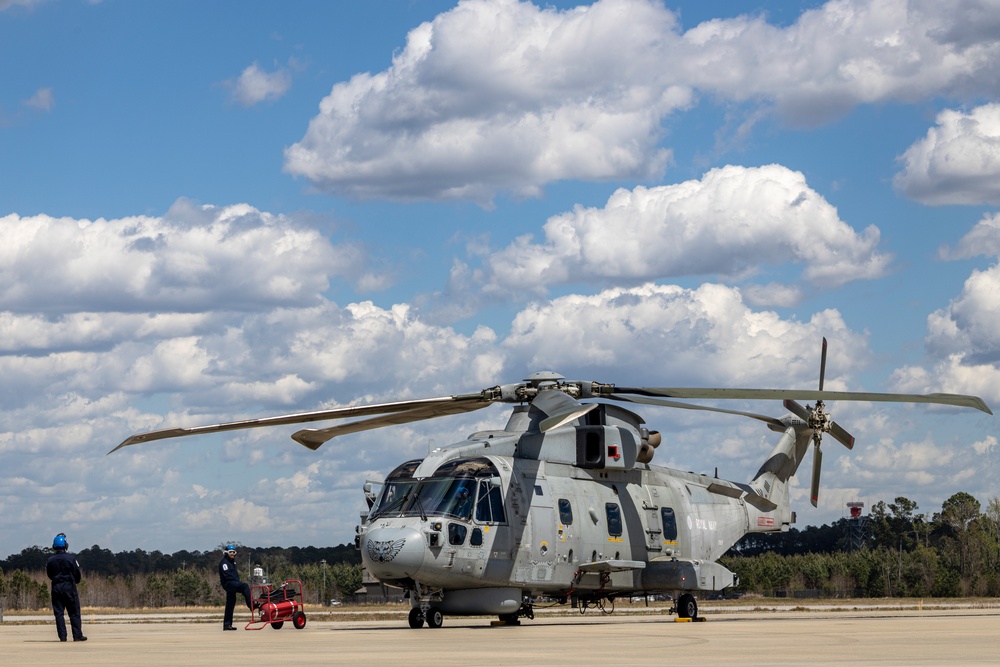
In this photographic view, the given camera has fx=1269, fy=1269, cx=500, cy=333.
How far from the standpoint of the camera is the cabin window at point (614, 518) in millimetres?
28906

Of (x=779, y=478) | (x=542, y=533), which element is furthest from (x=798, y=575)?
(x=542, y=533)

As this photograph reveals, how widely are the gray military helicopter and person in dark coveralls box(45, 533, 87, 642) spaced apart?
391cm

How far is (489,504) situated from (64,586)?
8418mm

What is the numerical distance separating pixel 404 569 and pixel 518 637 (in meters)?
4.08

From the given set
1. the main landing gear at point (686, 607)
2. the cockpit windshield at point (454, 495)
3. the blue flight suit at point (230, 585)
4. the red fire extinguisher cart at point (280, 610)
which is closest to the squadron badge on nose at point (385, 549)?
the cockpit windshield at point (454, 495)

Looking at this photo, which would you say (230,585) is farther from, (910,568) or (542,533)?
(910,568)

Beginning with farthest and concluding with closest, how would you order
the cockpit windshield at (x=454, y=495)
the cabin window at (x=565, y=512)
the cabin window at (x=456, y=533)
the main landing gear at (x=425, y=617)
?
the cabin window at (x=565, y=512)
the main landing gear at (x=425, y=617)
the cockpit windshield at (x=454, y=495)
the cabin window at (x=456, y=533)

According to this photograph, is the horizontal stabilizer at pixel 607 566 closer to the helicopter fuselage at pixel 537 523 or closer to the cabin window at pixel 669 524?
the helicopter fuselage at pixel 537 523

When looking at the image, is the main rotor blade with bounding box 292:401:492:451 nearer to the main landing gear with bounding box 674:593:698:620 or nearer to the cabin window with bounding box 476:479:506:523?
the cabin window with bounding box 476:479:506:523

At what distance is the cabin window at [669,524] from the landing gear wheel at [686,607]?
5.10ft

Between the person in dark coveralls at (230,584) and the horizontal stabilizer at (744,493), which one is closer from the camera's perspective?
the person in dark coveralls at (230,584)

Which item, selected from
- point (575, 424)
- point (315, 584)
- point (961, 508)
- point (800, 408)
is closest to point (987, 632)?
point (575, 424)

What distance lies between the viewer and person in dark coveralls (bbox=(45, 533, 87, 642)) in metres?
22.4

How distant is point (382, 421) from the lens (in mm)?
28656
